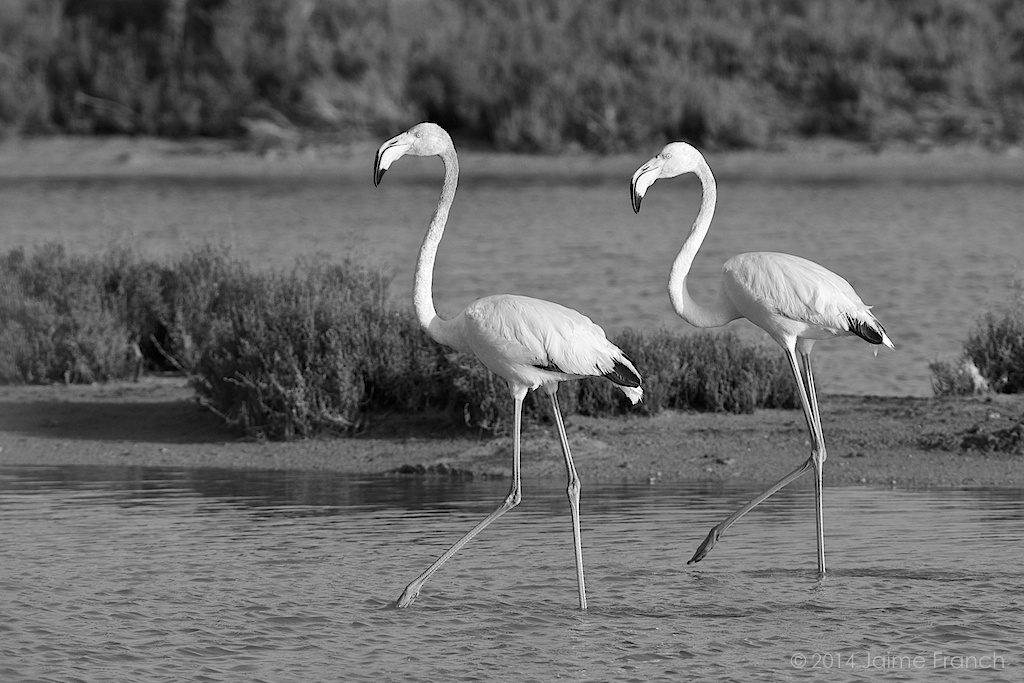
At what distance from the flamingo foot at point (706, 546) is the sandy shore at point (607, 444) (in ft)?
5.32

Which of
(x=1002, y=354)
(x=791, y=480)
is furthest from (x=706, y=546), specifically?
(x=1002, y=354)

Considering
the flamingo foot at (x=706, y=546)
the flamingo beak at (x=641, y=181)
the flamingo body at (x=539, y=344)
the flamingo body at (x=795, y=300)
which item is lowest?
the flamingo foot at (x=706, y=546)

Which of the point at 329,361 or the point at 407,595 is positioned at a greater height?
the point at 329,361

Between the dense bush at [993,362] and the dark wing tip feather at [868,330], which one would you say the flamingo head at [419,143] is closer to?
the dark wing tip feather at [868,330]

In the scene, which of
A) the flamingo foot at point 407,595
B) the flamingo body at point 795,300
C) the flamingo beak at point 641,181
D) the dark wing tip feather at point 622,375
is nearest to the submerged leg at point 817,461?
the flamingo body at point 795,300

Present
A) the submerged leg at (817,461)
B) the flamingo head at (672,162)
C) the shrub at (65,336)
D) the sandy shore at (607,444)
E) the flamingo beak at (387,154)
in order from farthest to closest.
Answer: the shrub at (65,336) → the sandy shore at (607,444) → the flamingo head at (672,162) → the submerged leg at (817,461) → the flamingo beak at (387,154)

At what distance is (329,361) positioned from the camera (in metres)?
9.44

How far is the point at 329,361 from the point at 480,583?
2945 mm

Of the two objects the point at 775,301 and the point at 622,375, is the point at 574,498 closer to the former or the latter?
the point at 622,375

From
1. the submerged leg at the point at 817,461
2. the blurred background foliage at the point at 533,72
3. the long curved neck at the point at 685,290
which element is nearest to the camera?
the submerged leg at the point at 817,461

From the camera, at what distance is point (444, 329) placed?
6754 millimetres

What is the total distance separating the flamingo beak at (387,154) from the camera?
6363 mm

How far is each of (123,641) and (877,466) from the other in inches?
169

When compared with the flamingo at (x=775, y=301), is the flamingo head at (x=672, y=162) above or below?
above
